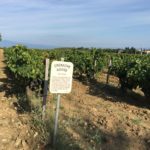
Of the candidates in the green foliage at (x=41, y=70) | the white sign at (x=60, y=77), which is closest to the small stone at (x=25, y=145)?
the white sign at (x=60, y=77)

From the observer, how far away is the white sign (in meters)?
6.50

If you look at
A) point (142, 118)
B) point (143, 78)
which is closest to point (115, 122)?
point (142, 118)

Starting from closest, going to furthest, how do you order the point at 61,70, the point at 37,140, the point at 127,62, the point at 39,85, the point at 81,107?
→ the point at 61,70 → the point at 37,140 → the point at 81,107 → the point at 39,85 → the point at 127,62

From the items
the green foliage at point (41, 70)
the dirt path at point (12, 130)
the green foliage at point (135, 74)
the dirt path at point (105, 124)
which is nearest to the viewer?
the dirt path at point (12, 130)

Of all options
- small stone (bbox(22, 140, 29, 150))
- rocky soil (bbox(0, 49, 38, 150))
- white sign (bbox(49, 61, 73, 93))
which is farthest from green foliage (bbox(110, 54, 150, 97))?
small stone (bbox(22, 140, 29, 150))

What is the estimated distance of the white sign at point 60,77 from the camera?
650 cm

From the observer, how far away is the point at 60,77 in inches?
259

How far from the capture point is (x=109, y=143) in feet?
24.3

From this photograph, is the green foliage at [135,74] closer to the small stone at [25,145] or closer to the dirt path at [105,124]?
the dirt path at [105,124]

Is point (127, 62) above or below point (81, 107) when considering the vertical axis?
A: above

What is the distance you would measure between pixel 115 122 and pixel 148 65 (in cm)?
468

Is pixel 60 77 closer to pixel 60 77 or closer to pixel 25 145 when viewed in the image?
pixel 60 77

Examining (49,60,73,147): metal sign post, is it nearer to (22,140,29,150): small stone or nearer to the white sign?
the white sign

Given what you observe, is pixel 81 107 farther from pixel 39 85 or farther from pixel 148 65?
pixel 148 65
